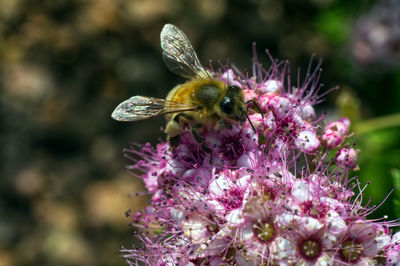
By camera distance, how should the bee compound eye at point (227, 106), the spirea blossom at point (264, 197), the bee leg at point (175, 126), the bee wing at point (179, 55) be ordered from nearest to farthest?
the spirea blossom at point (264, 197), the bee compound eye at point (227, 106), the bee leg at point (175, 126), the bee wing at point (179, 55)

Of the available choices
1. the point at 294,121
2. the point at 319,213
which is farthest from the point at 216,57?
the point at 319,213

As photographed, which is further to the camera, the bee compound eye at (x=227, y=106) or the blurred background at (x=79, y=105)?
the blurred background at (x=79, y=105)

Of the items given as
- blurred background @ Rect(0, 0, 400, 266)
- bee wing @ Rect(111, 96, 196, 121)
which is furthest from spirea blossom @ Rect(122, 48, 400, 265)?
blurred background @ Rect(0, 0, 400, 266)

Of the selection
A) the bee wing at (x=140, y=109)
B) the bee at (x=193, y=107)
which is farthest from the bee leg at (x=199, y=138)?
the bee wing at (x=140, y=109)

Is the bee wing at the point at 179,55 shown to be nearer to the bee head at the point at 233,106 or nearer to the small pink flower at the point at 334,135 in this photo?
the bee head at the point at 233,106

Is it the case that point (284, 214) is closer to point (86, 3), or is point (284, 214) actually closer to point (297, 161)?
point (297, 161)

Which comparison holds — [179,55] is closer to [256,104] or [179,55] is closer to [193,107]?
[193,107]
